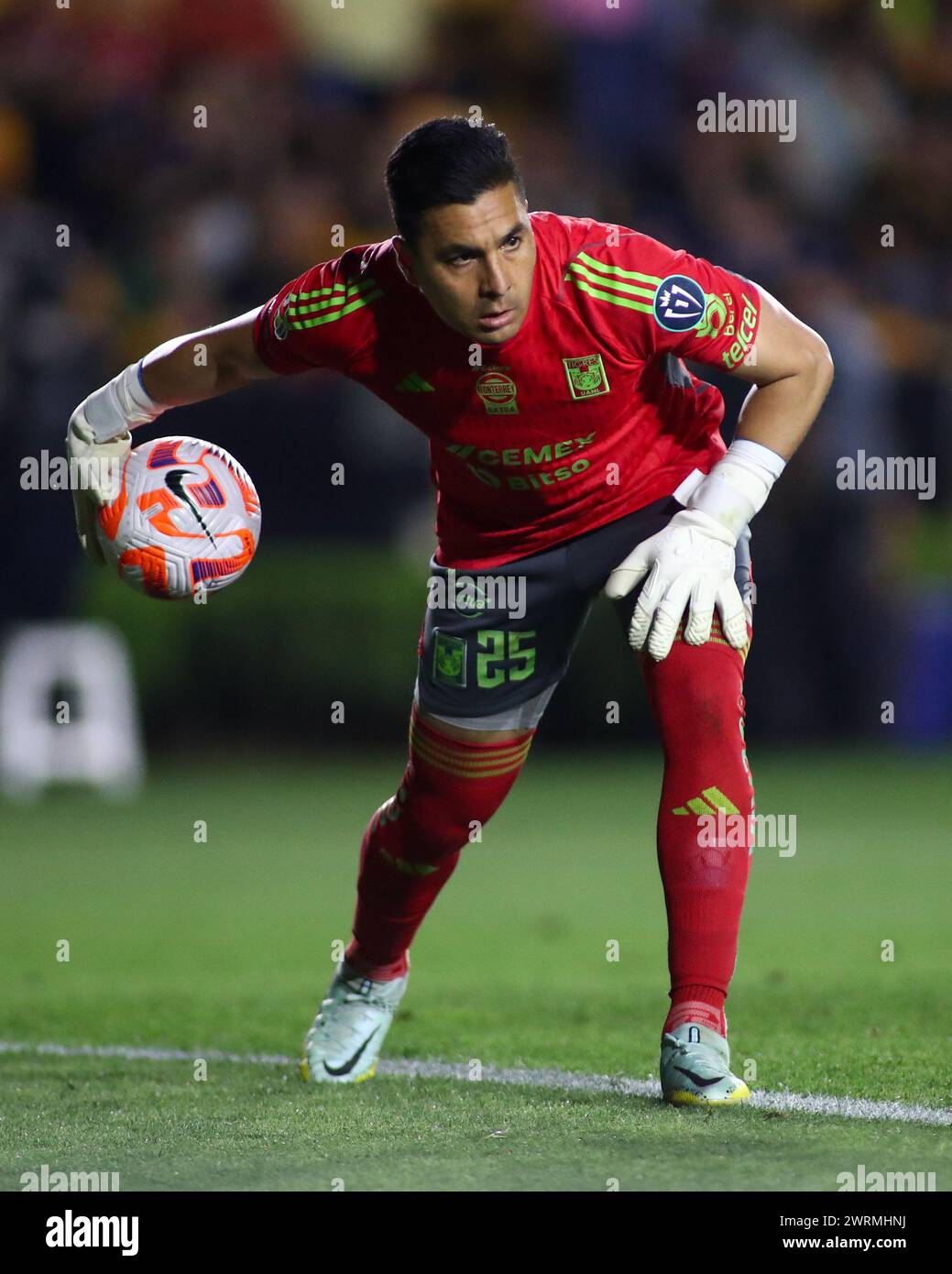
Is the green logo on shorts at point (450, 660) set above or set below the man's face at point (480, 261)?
below

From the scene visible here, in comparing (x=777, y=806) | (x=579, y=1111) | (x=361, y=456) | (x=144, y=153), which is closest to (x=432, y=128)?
(x=579, y=1111)

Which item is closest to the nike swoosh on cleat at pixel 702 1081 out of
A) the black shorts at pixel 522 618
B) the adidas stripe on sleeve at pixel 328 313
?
the black shorts at pixel 522 618

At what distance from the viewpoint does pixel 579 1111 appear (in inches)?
157

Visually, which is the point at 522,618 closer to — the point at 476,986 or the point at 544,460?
the point at 544,460

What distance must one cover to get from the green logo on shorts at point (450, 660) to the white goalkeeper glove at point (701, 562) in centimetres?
42

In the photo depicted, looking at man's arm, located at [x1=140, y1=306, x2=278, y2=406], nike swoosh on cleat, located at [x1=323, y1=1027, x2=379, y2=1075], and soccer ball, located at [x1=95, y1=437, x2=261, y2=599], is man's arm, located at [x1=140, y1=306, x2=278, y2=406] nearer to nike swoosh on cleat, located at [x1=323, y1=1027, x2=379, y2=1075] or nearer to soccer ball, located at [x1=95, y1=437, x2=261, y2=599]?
soccer ball, located at [x1=95, y1=437, x2=261, y2=599]

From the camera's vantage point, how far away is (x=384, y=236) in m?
13.0

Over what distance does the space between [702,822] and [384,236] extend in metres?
9.35

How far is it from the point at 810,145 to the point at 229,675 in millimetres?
6582

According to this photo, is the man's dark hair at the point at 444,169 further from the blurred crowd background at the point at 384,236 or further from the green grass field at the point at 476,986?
the blurred crowd background at the point at 384,236

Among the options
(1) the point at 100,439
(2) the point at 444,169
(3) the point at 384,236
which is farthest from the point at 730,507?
(3) the point at 384,236

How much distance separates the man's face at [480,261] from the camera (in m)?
3.95
